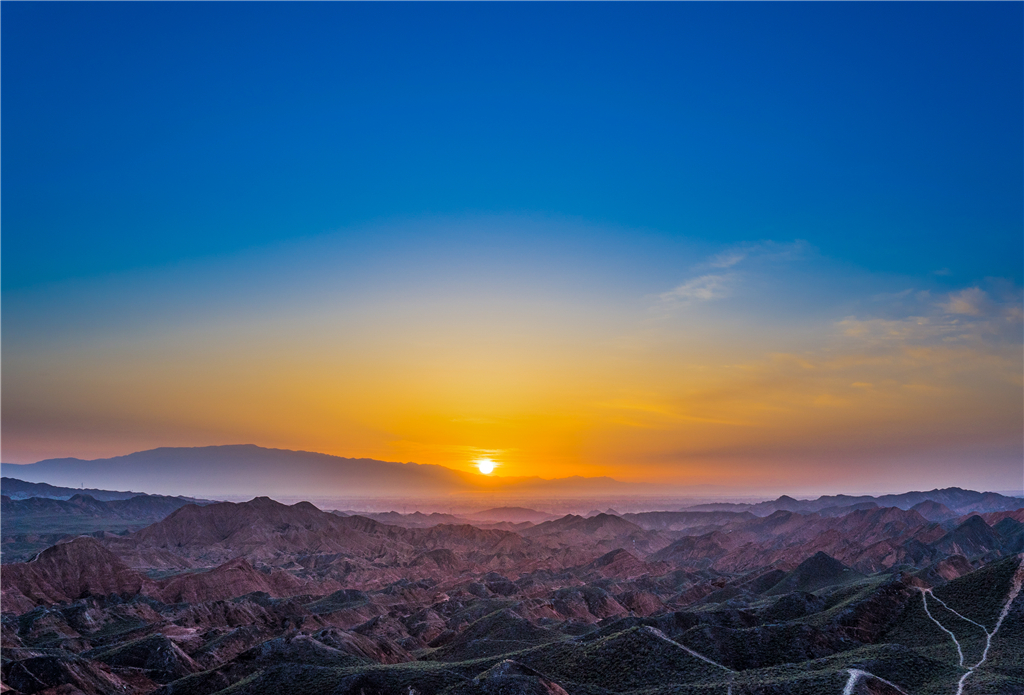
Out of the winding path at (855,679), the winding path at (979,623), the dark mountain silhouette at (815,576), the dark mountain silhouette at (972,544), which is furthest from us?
the dark mountain silhouette at (972,544)

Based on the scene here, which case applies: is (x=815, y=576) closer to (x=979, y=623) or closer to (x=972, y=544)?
(x=979, y=623)

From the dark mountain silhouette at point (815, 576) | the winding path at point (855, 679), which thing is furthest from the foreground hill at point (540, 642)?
the dark mountain silhouette at point (815, 576)

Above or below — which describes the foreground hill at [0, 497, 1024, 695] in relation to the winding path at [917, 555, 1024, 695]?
below

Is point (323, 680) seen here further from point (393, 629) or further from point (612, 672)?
point (393, 629)

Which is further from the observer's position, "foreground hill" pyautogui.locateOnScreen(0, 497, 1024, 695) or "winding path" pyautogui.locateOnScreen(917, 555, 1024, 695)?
"foreground hill" pyautogui.locateOnScreen(0, 497, 1024, 695)

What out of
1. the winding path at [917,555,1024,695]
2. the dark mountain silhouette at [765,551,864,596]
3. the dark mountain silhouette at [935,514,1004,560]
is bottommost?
the dark mountain silhouette at [765,551,864,596]

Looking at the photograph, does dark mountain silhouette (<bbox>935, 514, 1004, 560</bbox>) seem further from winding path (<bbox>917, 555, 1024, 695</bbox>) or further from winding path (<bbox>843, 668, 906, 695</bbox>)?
winding path (<bbox>843, 668, 906, 695</bbox>)

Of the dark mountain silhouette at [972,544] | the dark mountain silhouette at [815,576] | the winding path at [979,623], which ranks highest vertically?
the winding path at [979,623]

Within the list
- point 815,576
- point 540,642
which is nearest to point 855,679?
point 540,642

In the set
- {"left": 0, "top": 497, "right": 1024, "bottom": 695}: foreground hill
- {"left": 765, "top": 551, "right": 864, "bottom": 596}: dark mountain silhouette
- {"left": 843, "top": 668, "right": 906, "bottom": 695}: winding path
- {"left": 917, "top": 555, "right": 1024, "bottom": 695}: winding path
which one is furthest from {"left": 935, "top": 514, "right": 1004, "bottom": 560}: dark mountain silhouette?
{"left": 843, "top": 668, "right": 906, "bottom": 695}: winding path

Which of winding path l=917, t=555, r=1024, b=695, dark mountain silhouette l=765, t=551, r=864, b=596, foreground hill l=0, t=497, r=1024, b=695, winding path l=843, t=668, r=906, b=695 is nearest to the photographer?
winding path l=843, t=668, r=906, b=695

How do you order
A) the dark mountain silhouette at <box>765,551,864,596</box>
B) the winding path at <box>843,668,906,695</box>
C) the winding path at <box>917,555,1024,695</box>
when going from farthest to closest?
the dark mountain silhouette at <box>765,551,864,596</box> < the winding path at <box>917,555,1024,695</box> < the winding path at <box>843,668,906,695</box>

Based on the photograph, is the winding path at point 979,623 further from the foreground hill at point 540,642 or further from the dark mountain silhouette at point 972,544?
the dark mountain silhouette at point 972,544

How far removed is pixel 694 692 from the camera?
63094 mm
